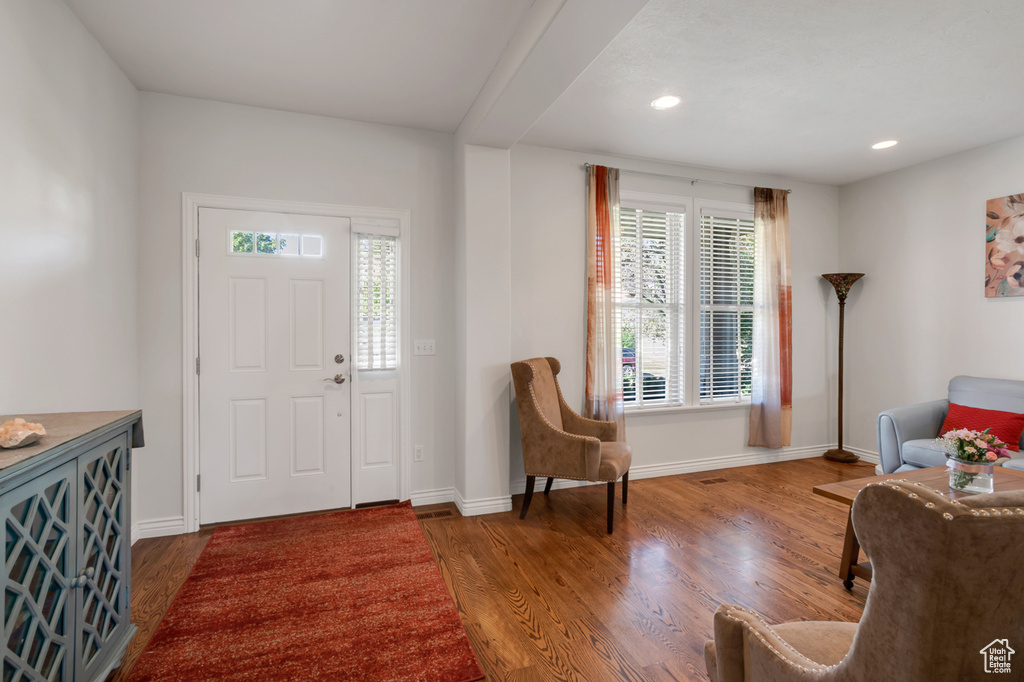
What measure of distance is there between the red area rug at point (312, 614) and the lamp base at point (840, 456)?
4.04 meters

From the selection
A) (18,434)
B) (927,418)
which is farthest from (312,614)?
(927,418)

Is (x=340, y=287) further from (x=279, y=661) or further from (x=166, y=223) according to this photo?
(x=279, y=661)

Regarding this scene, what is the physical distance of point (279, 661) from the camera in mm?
1820

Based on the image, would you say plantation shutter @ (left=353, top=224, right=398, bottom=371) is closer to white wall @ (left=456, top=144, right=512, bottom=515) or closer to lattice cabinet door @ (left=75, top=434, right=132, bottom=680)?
white wall @ (left=456, top=144, right=512, bottom=515)

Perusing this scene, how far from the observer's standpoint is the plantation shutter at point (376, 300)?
337 cm

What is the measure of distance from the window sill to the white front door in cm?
236

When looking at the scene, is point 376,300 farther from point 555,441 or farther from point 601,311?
point 601,311

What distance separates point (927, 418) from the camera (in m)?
3.67

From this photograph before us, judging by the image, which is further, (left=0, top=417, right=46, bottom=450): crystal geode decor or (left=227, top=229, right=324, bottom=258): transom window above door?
(left=227, top=229, right=324, bottom=258): transom window above door

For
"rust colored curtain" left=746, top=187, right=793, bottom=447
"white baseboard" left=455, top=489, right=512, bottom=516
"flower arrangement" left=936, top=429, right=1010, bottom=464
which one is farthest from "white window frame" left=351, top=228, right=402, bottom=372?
"rust colored curtain" left=746, top=187, right=793, bottom=447

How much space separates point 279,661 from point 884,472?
4183 millimetres

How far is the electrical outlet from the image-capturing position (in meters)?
3.50

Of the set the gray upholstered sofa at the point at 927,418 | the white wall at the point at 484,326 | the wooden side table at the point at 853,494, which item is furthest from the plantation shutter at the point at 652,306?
the wooden side table at the point at 853,494

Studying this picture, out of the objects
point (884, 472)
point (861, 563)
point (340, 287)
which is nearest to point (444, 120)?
point (340, 287)
